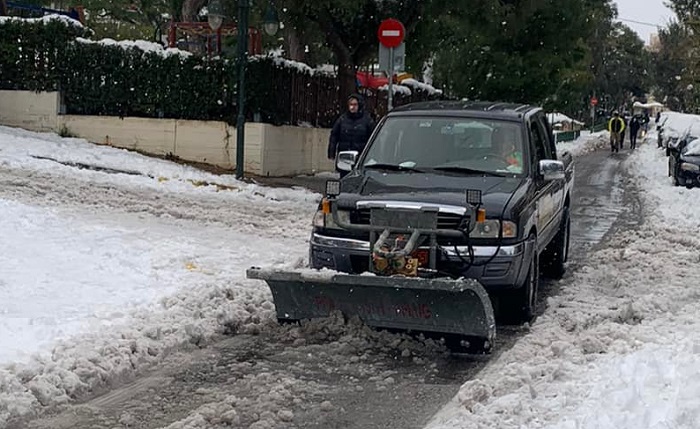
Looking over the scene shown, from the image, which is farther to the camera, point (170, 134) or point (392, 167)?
point (170, 134)

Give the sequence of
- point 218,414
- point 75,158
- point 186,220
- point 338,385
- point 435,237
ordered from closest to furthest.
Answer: point 218,414
point 338,385
point 435,237
point 186,220
point 75,158

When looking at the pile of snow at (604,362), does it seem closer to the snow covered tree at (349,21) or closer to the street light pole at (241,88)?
the street light pole at (241,88)

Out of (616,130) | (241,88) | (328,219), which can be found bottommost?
(328,219)

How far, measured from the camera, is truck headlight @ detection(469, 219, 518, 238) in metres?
7.22

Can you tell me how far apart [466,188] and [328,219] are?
115cm

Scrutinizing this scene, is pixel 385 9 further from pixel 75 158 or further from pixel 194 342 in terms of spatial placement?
pixel 194 342

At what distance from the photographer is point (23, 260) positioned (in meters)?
9.03

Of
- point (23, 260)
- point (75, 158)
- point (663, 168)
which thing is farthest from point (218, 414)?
point (663, 168)

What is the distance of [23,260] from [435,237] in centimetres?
425

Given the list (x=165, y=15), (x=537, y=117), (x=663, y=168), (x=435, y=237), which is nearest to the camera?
(x=435, y=237)

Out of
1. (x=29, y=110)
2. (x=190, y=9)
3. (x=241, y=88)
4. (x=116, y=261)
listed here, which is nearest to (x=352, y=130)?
(x=241, y=88)

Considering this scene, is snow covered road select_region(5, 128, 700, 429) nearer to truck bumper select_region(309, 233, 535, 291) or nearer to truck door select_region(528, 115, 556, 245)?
truck bumper select_region(309, 233, 535, 291)

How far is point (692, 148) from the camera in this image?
909 inches

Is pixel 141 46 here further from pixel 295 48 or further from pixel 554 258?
pixel 554 258
